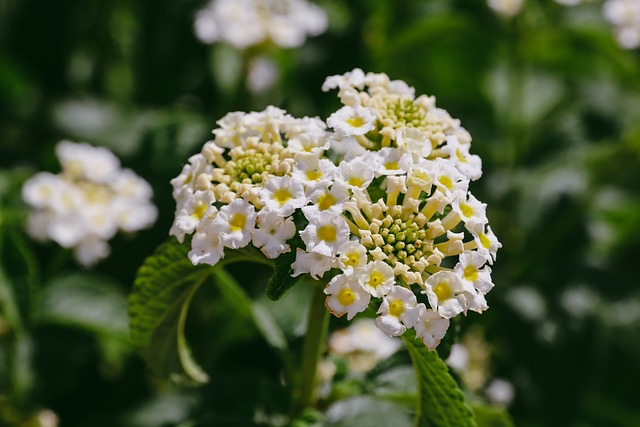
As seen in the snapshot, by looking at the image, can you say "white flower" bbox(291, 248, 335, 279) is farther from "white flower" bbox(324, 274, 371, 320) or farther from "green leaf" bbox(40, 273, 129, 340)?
"green leaf" bbox(40, 273, 129, 340)

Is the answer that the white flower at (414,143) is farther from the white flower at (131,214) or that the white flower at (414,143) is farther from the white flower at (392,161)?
the white flower at (131,214)

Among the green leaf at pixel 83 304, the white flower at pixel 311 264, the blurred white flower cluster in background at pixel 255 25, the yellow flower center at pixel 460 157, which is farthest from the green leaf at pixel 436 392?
the blurred white flower cluster in background at pixel 255 25

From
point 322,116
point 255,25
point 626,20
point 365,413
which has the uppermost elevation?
point 626,20

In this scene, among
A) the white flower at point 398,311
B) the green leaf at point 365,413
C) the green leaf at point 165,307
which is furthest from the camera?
A: the green leaf at point 365,413

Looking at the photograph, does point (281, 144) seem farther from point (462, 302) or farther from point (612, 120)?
point (612, 120)

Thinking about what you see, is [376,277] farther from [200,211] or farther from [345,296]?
[200,211]

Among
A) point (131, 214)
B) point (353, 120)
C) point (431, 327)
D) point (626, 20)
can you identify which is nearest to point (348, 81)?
point (353, 120)

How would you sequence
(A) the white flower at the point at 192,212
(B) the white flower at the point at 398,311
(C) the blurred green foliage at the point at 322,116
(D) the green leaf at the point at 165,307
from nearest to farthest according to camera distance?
(B) the white flower at the point at 398,311 < (A) the white flower at the point at 192,212 < (D) the green leaf at the point at 165,307 < (C) the blurred green foliage at the point at 322,116

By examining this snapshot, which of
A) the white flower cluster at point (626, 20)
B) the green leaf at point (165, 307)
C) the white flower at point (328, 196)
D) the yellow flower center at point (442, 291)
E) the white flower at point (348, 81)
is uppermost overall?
the white flower cluster at point (626, 20)
